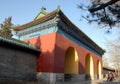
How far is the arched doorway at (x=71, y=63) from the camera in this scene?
1888 centimetres

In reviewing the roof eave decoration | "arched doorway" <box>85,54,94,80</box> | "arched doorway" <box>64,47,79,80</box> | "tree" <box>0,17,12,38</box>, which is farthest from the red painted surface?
"tree" <box>0,17,12,38</box>

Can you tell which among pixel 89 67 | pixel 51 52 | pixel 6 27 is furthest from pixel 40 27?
pixel 6 27

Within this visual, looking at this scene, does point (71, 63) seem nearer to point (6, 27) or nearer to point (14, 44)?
point (14, 44)

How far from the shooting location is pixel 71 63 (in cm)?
1928

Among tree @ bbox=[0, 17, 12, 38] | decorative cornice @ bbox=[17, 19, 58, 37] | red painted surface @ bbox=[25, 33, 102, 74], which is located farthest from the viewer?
tree @ bbox=[0, 17, 12, 38]

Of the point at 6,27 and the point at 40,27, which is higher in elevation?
the point at 6,27

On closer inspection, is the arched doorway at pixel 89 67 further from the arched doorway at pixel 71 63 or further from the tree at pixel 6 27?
the tree at pixel 6 27

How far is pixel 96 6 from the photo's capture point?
25.0 feet

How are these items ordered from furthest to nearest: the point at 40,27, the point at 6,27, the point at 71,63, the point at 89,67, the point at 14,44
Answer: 1. the point at 6,27
2. the point at 89,67
3. the point at 71,63
4. the point at 40,27
5. the point at 14,44

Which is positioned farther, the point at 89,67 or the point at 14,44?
the point at 89,67

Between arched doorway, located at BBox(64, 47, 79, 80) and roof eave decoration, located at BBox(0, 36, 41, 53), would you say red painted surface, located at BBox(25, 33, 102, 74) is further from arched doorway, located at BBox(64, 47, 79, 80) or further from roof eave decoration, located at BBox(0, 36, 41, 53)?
arched doorway, located at BBox(64, 47, 79, 80)

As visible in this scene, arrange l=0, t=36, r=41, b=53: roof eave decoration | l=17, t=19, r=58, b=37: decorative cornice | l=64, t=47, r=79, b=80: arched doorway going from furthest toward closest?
l=64, t=47, r=79, b=80: arched doorway
l=17, t=19, r=58, b=37: decorative cornice
l=0, t=36, r=41, b=53: roof eave decoration

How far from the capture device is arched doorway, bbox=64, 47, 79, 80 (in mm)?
18875

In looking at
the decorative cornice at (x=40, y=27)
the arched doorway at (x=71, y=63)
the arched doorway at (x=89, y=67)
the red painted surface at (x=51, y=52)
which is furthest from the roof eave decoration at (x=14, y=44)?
the arched doorway at (x=89, y=67)
